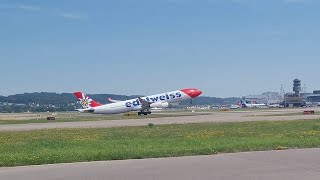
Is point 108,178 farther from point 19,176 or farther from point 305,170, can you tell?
point 305,170

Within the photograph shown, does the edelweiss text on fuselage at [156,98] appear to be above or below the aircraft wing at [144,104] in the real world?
above

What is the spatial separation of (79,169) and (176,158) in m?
3.93

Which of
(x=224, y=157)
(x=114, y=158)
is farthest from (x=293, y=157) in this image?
(x=114, y=158)

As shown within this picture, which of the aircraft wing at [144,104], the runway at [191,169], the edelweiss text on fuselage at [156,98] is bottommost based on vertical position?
the runway at [191,169]

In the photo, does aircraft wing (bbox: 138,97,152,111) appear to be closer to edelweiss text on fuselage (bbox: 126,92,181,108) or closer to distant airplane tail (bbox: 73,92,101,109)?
edelweiss text on fuselage (bbox: 126,92,181,108)

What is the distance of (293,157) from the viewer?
668 inches

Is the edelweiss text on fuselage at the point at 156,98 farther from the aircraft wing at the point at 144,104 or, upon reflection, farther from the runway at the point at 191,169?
the runway at the point at 191,169

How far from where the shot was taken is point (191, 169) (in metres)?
14.4

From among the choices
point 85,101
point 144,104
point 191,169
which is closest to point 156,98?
point 144,104

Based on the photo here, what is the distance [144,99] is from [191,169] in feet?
239

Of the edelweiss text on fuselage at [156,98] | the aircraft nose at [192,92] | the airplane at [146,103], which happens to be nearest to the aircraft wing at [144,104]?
the airplane at [146,103]

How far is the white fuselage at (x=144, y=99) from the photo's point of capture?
87.8m

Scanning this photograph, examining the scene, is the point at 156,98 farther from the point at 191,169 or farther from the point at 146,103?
the point at 191,169

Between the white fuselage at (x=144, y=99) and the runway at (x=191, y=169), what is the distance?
70218 mm
